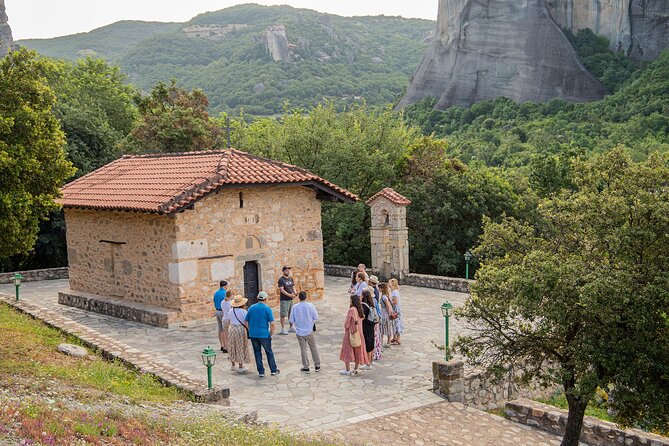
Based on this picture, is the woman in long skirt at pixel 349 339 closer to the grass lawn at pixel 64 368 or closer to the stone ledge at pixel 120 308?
the grass lawn at pixel 64 368

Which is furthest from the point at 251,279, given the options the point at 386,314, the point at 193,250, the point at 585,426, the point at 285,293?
the point at 585,426

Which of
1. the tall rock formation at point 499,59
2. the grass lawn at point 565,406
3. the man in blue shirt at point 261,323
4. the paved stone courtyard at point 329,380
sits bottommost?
the grass lawn at point 565,406

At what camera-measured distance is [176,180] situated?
17000 millimetres

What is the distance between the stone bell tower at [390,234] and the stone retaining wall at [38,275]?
37.8 feet

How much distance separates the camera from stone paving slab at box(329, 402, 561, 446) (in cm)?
958

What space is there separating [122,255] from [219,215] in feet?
9.98

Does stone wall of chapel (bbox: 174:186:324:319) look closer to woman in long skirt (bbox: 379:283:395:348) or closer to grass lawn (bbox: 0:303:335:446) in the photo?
grass lawn (bbox: 0:303:335:446)

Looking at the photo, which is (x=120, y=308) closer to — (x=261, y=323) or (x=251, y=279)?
(x=251, y=279)

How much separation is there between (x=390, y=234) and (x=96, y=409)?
47.6ft

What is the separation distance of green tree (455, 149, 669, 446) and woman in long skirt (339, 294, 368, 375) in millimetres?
2211

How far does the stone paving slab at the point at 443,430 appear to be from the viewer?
958 cm

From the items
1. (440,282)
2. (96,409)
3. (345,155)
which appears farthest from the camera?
(345,155)

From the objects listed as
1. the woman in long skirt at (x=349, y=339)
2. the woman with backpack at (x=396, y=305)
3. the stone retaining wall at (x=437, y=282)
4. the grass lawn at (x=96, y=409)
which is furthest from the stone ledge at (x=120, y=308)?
the stone retaining wall at (x=437, y=282)

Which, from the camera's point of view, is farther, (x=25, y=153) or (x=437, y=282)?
(x=437, y=282)
